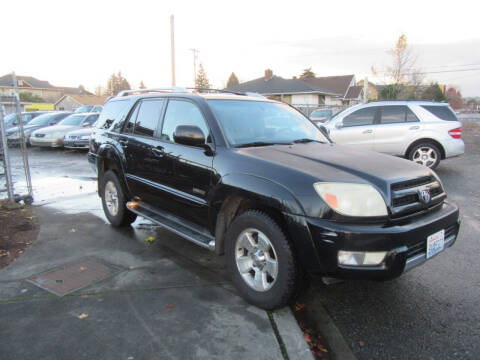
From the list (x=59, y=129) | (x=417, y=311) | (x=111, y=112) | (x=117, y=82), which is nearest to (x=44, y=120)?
(x=59, y=129)

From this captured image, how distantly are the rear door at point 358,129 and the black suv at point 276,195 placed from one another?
536 cm

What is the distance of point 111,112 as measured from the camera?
5582mm

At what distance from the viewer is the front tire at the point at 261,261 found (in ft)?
9.30

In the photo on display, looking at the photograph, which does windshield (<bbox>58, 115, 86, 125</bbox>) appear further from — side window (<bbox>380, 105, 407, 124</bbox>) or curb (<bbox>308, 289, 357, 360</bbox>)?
curb (<bbox>308, 289, 357, 360</bbox>)

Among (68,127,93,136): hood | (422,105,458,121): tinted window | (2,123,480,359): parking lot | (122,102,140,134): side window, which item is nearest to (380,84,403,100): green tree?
(422,105,458,121): tinted window

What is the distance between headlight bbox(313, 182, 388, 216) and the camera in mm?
2668

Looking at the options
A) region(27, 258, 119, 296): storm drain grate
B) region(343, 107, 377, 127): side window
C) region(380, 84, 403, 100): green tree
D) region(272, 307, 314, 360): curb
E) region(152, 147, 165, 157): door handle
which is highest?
region(380, 84, 403, 100): green tree

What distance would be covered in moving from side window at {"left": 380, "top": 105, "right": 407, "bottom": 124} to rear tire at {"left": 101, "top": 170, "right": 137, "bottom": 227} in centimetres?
683

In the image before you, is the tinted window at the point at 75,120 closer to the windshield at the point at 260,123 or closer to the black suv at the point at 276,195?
the black suv at the point at 276,195

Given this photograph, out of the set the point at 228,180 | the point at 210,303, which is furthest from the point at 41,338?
the point at 228,180

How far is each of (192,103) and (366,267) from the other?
2421mm

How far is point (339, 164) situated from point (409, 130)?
6801mm

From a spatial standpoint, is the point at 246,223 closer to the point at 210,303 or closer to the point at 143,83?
the point at 210,303

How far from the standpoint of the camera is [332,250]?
262cm
